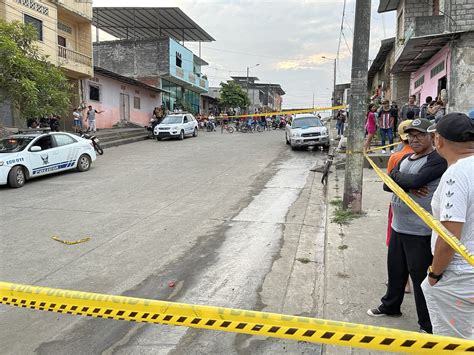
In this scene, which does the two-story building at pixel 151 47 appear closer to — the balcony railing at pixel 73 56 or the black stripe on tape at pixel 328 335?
the balcony railing at pixel 73 56

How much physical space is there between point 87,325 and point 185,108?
123 feet

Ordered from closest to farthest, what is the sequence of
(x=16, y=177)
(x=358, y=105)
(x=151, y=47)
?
(x=358, y=105)
(x=16, y=177)
(x=151, y=47)

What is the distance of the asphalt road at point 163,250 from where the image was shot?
3.71 m

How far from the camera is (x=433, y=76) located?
17.3m

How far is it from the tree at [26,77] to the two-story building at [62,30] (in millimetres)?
4808

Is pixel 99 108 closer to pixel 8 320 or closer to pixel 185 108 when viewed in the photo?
pixel 185 108

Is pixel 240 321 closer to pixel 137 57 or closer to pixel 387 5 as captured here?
pixel 387 5

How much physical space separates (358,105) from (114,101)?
24525 millimetres

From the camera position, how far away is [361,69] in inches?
284

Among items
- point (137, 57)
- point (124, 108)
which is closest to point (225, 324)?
point (124, 108)

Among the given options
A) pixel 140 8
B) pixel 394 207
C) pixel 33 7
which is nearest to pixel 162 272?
pixel 394 207

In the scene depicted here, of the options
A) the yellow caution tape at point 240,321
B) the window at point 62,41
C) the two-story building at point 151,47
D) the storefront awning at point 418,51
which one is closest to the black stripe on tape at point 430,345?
the yellow caution tape at point 240,321

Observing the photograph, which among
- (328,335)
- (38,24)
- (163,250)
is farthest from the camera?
(38,24)

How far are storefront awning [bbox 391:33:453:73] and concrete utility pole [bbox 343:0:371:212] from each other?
8798mm
